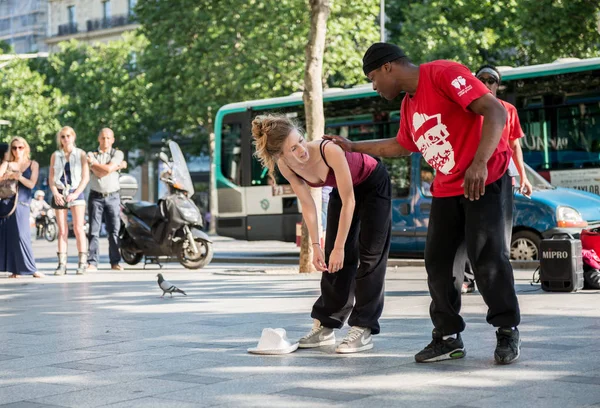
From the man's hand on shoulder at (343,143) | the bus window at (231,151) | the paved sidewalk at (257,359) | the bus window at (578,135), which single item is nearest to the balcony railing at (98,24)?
the bus window at (231,151)

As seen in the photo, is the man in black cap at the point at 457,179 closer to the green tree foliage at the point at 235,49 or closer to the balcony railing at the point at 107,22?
the green tree foliage at the point at 235,49

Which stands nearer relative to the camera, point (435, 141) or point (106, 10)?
point (435, 141)

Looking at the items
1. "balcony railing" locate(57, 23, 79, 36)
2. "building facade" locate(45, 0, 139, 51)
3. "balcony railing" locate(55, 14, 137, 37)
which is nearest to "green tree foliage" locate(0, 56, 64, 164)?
"building facade" locate(45, 0, 139, 51)

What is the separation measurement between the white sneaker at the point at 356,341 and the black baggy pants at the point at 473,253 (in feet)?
1.71

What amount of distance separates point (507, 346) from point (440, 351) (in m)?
0.36

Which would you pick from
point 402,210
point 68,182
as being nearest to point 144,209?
point 68,182

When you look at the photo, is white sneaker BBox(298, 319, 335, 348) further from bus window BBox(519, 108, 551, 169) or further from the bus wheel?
bus window BBox(519, 108, 551, 169)

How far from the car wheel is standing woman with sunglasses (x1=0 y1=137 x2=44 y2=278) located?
620 cm

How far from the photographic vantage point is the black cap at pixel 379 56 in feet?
Answer: 18.9

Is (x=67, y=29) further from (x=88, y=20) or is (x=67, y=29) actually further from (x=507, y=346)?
(x=507, y=346)

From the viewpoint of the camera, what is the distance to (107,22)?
6762cm

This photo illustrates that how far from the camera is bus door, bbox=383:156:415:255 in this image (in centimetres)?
1705

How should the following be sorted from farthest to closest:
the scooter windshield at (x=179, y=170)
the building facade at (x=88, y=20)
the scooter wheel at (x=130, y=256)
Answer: the building facade at (x=88, y=20), the scooter wheel at (x=130, y=256), the scooter windshield at (x=179, y=170)

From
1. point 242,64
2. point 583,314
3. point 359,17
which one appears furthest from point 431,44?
point 583,314
